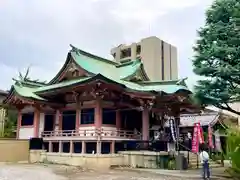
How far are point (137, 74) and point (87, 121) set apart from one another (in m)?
6.53

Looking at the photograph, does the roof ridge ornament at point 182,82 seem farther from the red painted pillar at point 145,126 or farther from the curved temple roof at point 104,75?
the red painted pillar at point 145,126

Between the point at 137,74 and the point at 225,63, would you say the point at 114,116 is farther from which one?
the point at 225,63

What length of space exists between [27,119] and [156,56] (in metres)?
55.1

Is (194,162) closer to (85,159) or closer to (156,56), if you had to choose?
(85,159)

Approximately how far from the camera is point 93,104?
21844 mm

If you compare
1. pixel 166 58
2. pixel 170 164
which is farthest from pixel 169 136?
pixel 166 58

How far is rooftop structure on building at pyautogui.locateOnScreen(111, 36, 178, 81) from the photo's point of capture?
7544 cm

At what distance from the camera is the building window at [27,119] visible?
2606 cm

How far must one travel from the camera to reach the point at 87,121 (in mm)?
22250

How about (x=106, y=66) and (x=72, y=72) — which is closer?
(x=72, y=72)

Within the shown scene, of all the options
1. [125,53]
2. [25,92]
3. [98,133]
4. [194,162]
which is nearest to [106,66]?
[25,92]

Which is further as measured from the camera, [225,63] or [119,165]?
[119,165]

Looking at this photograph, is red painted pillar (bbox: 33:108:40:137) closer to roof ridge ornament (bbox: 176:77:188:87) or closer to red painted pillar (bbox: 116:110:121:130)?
red painted pillar (bbox: 116:110:121:130)

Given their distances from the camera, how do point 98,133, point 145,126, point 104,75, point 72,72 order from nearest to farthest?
point 98,133, point 145,126, point 104,75, point 72,72
